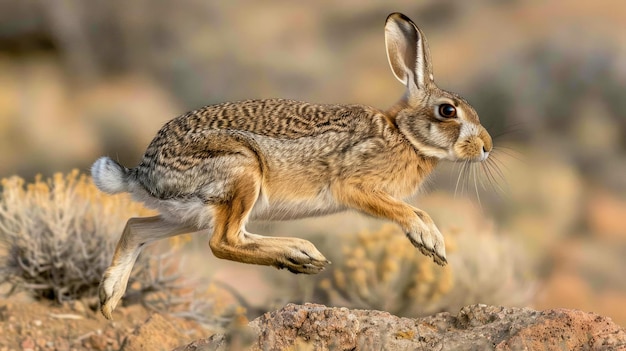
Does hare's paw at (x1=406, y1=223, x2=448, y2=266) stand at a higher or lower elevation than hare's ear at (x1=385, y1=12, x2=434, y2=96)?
lower

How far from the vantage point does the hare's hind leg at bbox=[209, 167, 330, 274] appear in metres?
5.04

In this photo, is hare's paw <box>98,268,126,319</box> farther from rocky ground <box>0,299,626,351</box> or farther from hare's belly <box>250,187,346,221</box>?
hare's belly <box>250,187,346,221</box>

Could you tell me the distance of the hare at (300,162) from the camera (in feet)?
16.8

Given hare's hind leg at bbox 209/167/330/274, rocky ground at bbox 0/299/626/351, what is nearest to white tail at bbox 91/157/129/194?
hare's hind leg at bbox 209/167/330/274

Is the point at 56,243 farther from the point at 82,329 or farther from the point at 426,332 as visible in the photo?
the point at 426,332

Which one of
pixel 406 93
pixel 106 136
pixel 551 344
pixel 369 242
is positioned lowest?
pixel 106 136

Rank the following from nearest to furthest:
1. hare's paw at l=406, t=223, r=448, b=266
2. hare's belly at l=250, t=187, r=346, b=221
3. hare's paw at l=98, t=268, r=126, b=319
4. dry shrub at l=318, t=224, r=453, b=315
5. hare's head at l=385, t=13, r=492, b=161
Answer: hare's paw at l=406, t=223, r=448, b=266, hare's belly at l=250, t=187, r=346, b=221, hare's head at l=385, t=13, r=492, b=161, hare's paw at l=98, t=268, r=126, b=319, dry shrub at l=318, t=224, r=453, b=315

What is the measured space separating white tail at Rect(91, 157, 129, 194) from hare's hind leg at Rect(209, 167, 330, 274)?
87 centimetres

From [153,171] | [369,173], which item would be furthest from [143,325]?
[369,173]

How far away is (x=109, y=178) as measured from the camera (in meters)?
5.74

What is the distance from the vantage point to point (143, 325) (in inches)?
278

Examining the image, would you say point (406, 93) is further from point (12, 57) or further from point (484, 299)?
point (12, 57)

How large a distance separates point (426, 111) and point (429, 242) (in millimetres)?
899

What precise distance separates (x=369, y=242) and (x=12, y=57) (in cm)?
942
